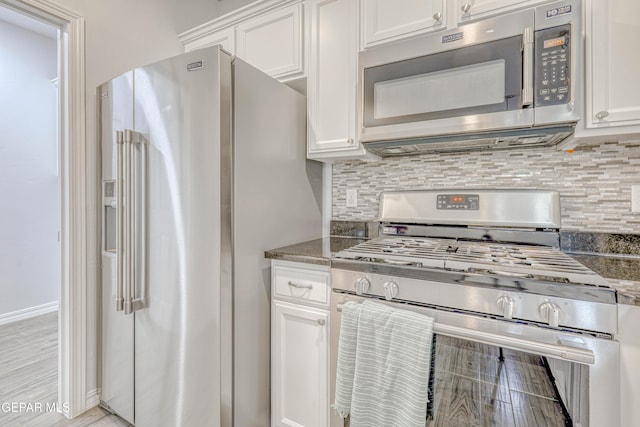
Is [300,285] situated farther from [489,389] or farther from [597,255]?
[597,255]

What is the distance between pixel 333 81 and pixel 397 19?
0.42 meters

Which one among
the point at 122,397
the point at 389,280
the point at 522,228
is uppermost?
the point at 522,228

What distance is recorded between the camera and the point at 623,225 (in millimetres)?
1333

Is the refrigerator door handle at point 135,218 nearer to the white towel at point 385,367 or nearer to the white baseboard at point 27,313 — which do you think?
the white towel at point 385,367

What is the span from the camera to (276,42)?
182cm

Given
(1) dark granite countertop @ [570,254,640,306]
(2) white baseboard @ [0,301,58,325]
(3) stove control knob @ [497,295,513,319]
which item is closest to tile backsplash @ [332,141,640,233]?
(1) dark granite countertop @ [570,254,640,306]

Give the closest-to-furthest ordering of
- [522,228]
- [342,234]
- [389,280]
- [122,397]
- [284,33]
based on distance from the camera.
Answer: [389,280] < [522,228] < [122,397] < [284,33] < [342,234]

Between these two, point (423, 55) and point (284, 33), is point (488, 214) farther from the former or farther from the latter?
point (284, 33)

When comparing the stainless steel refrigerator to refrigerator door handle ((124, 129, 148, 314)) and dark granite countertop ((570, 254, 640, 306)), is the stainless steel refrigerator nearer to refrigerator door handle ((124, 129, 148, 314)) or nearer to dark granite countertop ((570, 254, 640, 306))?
refrigerator door handle ((124, 129, 148, 314))

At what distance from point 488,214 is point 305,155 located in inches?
41.2

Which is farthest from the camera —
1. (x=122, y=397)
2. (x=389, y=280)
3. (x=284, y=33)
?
(x=284, y=33)

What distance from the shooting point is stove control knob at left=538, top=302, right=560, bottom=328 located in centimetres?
89

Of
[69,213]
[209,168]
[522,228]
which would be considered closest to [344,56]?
[209,168]

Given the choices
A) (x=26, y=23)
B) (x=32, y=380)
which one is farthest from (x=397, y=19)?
(x=26, y=23)
